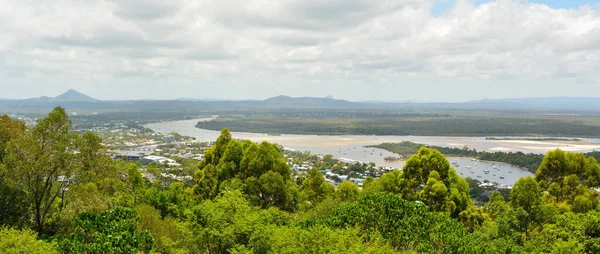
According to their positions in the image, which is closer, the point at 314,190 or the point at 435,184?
the point at 435,184

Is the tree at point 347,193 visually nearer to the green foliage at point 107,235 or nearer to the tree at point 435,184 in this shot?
the tree at point 435,184

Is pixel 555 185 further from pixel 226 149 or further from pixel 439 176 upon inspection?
pixel 226 149

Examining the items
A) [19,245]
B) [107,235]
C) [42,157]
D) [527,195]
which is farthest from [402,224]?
[42,157]

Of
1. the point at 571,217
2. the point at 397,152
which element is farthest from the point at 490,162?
the point at 571,217

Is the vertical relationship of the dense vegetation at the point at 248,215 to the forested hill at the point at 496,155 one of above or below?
above

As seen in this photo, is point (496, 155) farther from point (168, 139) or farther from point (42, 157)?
point (168, 139)

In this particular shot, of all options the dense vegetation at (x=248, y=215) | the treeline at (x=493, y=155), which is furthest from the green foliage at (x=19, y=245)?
the treeline at (x=493, y=155)
